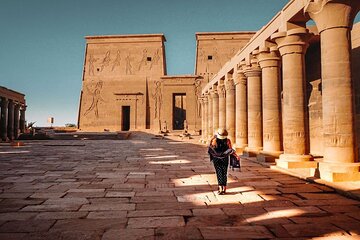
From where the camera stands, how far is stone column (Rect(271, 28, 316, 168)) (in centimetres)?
700

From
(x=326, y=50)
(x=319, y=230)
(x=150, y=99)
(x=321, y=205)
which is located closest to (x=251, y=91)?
(x=326, y=50)

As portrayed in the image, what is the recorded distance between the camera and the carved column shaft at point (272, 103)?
27.2 feet

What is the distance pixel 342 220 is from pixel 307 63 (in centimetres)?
930

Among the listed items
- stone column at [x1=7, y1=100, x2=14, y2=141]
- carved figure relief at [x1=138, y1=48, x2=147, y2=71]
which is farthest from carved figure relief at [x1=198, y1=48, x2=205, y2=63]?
stone column at [x1=7, y1=100, x2=14, y2=141]

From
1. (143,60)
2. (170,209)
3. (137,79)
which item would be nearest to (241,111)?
(170,209)

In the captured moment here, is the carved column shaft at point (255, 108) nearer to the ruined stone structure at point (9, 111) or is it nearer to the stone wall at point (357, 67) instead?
the stone wall at point (357, 67)

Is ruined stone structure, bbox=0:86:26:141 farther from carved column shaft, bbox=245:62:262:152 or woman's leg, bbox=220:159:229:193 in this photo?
woman's leg, bbox=220:159:229:193

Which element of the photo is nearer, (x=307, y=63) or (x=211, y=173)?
(x=211, y=173)

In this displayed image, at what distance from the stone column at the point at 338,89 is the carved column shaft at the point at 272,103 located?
2.79 metres

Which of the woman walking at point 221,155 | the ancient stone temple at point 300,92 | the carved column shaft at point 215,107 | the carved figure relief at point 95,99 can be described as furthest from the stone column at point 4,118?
the woman walking at point 221,155

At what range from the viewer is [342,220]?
3.16 m

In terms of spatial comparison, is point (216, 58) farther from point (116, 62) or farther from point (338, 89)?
point (338, 89)

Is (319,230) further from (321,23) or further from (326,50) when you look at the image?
(321,23)

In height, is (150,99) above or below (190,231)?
above
